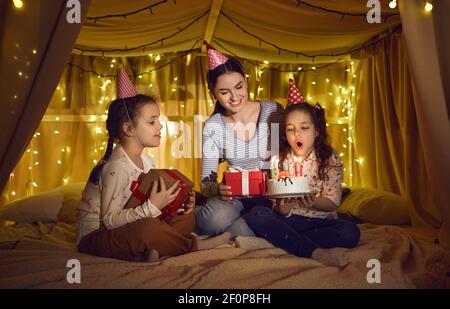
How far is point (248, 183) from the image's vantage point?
1800mm

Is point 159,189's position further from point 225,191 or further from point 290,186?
point 290,186

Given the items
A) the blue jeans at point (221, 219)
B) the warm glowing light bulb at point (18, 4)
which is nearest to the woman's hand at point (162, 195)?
the blue jeans at point (221, 219)

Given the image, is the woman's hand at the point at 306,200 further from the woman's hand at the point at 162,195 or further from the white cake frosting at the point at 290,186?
the woman's hand at the point at 162,195

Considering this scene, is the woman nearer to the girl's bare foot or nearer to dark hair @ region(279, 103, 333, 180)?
dark hair @ region(279, 103, 333, 180)

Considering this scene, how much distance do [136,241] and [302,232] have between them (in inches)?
27.8

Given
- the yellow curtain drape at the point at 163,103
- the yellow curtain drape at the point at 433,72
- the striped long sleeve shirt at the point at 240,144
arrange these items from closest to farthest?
the yellow curtain drape at the point at 433,72 → the striped long sleeve shirt at the point at 240,144 → the yellow curtain drape at the point at 163,103

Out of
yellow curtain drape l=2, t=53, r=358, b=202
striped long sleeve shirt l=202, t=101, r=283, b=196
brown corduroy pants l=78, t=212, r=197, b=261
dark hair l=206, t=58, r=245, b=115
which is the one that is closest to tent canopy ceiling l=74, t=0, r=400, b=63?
yellow curtain drape l=2, t=53, r=358, b=202

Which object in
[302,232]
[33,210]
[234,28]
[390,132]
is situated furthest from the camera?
[390,132]

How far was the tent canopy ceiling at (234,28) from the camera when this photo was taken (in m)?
2.39

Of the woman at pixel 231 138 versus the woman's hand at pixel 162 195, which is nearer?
the woman's hand at pixel 162 195

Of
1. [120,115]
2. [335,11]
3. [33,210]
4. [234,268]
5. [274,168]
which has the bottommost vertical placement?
[234,268]

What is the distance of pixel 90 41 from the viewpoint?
9.63ft

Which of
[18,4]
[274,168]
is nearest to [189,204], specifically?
[274,168]

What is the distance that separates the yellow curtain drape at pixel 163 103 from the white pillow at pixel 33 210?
912 millimetres
